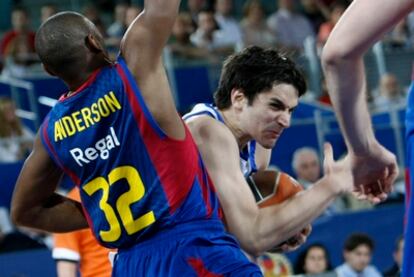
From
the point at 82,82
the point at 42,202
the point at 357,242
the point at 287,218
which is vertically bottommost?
the point at 357,242

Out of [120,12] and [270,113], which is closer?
[270,113]

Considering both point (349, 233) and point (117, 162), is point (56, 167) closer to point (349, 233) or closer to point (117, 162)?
point (117, 162)

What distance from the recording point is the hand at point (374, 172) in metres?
2.85

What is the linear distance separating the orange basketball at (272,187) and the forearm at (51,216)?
831mm

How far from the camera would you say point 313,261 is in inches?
364

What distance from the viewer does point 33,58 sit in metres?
13.2

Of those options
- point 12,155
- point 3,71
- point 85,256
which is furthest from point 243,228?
point 3,71

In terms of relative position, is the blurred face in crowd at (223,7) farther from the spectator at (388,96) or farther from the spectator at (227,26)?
the spectator at (388,96)

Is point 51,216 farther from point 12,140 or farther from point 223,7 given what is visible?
point 223,7

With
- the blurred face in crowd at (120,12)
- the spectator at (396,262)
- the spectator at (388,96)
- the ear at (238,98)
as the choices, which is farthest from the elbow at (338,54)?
the blurred face in crowd at (120,12)

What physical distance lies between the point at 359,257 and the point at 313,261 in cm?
40

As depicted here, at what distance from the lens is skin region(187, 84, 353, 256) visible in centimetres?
395

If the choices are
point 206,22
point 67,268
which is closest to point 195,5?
point 206,22

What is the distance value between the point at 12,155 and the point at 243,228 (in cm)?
752
